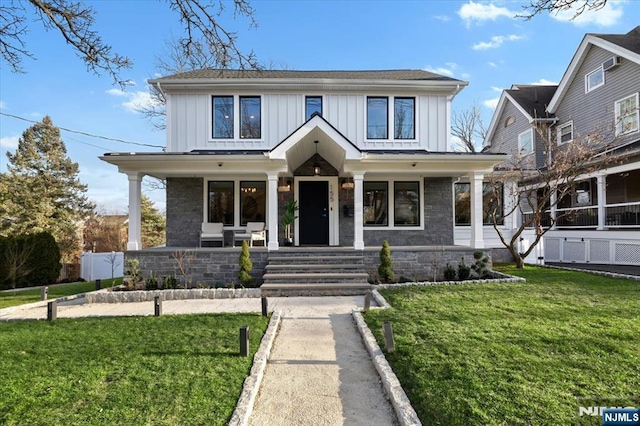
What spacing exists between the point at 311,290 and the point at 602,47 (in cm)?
1713

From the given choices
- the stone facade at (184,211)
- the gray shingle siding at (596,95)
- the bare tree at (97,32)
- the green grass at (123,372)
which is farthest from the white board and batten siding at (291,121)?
the green grass at (123,372)

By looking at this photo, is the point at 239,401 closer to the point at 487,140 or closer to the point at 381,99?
the point at 381,99

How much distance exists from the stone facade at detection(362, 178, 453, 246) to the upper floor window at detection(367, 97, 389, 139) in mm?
2364

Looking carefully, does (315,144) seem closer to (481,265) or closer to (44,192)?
(481,265)

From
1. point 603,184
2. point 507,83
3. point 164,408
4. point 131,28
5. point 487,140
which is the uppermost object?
point 507,83

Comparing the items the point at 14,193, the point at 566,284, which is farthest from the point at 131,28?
the point at 14,193

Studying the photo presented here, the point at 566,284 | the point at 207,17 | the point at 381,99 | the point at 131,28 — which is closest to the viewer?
the point at 207,17

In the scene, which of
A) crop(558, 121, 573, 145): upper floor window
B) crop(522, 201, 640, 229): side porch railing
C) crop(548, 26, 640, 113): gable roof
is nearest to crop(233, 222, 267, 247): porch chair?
crop(522, 201, 640, 229): side porch railing

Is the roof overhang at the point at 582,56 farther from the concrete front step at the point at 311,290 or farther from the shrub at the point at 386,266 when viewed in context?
the concrete front step at the point at 311,290

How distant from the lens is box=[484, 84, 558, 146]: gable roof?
1902 cm

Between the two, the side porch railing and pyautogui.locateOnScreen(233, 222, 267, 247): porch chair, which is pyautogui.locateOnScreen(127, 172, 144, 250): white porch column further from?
the side porch railing

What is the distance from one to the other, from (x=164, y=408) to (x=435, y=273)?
7.90m

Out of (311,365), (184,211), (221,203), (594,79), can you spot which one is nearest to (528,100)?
(594,79)

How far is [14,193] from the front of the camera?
2186 cm
